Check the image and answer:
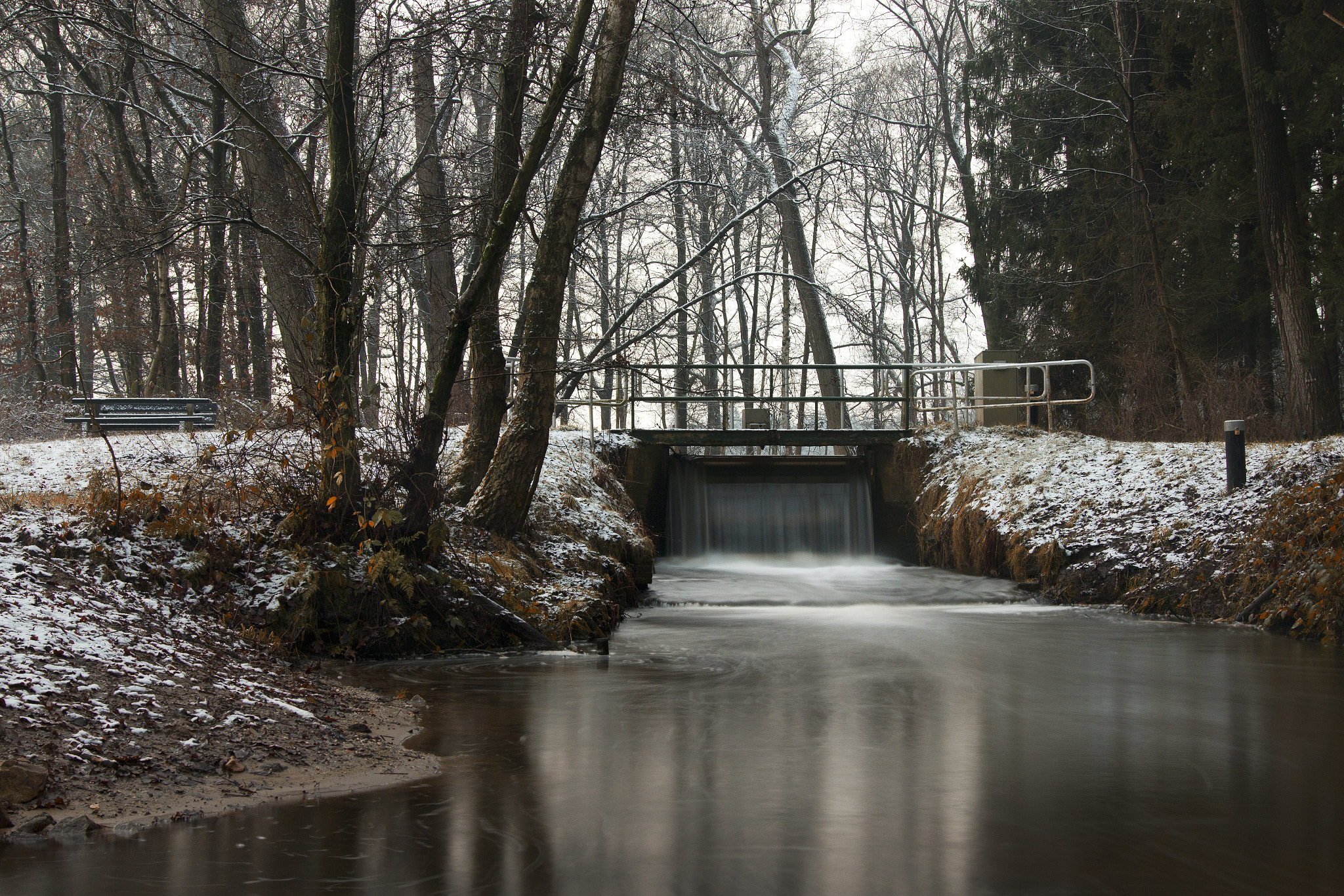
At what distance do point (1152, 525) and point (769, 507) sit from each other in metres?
8.02

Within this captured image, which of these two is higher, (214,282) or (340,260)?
(214,282)

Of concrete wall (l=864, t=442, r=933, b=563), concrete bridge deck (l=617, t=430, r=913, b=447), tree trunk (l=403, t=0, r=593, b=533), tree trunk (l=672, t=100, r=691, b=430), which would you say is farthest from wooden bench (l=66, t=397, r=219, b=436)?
concrete wall (l=864, t=442, r=933, b=563)

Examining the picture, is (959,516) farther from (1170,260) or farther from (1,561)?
(1,561)

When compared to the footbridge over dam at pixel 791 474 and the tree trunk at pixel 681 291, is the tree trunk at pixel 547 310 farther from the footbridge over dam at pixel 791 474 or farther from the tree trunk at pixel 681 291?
the tree trunk at pixel 681 291

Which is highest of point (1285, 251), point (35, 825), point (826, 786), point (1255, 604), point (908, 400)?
point (1285, 251)

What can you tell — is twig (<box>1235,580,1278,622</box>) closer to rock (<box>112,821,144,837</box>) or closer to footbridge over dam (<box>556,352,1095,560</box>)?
footbridge over dam (<box>556,352,1095,560</box>)

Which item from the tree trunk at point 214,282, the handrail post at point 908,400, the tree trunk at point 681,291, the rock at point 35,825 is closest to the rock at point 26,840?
the rock at point 35,825

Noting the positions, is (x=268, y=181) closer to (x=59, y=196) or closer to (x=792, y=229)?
(x=59, y=196)

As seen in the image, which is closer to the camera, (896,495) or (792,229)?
(896,495)

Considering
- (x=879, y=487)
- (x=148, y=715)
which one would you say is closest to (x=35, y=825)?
(x=148, y=715)

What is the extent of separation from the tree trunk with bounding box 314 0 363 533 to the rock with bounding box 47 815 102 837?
398 cm

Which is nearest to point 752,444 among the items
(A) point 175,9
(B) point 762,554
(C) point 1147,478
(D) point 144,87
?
(B) point 762,554

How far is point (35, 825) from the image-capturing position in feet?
11.4

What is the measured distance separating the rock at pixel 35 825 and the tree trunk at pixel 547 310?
5.86 metres
